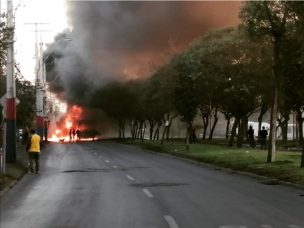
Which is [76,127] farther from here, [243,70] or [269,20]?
[269,20]

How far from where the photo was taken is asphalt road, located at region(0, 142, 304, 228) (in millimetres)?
11391

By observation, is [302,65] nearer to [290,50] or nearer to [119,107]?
[290,50]

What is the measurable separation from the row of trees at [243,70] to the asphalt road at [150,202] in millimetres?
6281

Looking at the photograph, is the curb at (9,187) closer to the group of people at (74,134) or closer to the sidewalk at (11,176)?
Result: the sidewalk at (11,176)

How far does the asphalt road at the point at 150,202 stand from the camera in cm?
1139

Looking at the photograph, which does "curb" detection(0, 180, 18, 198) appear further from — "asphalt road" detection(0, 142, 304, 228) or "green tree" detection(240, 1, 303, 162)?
"green tree" detection(240, 1, 303, 162)

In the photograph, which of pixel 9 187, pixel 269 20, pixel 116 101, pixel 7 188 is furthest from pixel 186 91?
pixel 116 101

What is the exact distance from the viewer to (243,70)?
40.9m

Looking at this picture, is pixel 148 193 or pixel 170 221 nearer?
pixel 170 221

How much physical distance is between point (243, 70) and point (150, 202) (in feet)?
90.6

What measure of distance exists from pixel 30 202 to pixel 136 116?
214 ft

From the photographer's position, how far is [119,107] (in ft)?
254

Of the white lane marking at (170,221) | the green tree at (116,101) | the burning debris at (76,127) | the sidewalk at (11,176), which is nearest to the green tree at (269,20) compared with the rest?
the sidewalk at (11,176)

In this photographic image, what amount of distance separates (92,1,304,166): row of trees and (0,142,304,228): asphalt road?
628cm
